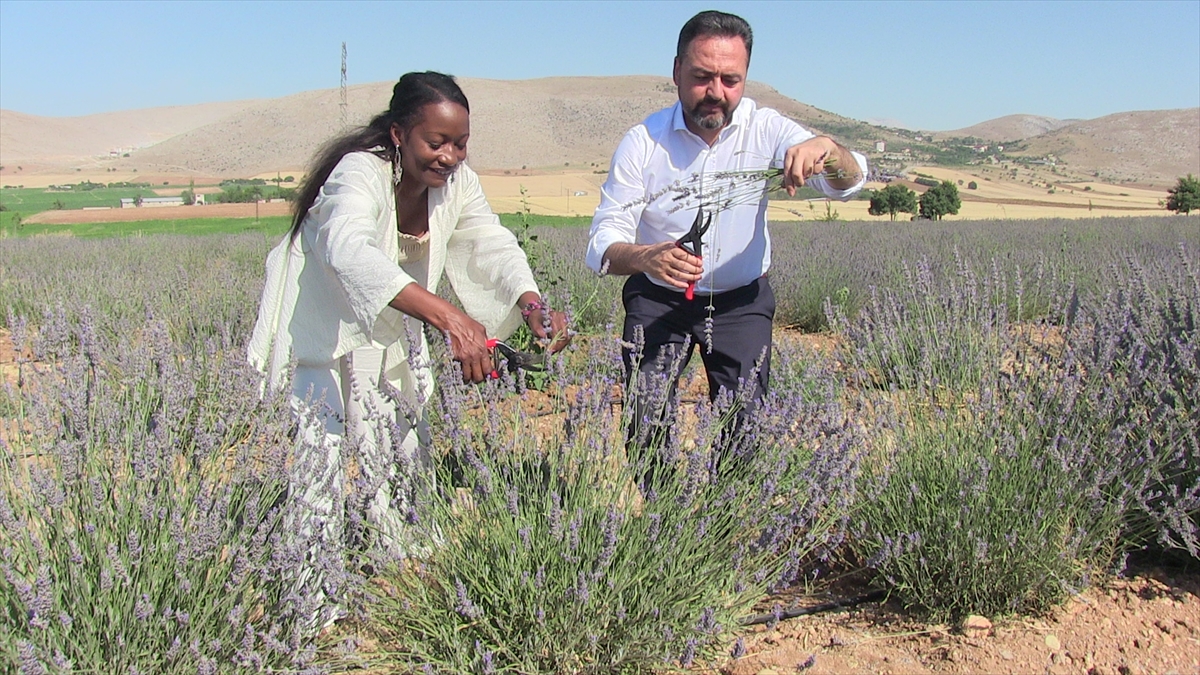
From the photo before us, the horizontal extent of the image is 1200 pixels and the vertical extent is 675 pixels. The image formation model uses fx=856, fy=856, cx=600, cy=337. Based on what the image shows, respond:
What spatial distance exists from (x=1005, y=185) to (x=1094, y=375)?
76213mm

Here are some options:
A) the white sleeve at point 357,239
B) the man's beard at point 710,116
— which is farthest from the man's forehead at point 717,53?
the white sleeve at point 357,239

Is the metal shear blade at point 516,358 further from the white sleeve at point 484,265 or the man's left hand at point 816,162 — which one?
the man's left hand at point 816,162

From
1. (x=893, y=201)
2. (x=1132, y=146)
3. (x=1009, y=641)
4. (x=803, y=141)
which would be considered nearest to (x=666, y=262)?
(x=803, y=141)

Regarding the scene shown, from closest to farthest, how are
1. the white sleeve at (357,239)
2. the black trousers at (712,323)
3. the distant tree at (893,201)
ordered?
the white sleeve at (357,239), the black trousers at (712,323), the distant tree at (893,201)

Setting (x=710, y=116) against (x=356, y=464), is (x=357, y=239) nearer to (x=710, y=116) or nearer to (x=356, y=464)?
(x=356, y=464)

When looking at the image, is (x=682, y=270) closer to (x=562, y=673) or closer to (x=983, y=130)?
(x=562, y=673)

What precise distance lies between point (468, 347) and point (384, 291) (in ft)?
0.91

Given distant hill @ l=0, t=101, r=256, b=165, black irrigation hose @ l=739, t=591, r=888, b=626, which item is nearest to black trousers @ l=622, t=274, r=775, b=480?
black irrigation hose @ l=739, t=591, r=888, b=626

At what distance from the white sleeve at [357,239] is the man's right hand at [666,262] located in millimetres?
650

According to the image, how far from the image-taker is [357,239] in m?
2.10

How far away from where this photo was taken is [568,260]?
8.13 meters

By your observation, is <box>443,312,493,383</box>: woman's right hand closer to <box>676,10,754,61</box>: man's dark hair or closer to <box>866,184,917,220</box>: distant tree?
<box>676,10,754,61</box>: man's dark hair

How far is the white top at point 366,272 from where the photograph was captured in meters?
2.09

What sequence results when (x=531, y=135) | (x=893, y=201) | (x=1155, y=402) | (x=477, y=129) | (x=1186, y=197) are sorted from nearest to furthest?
(x=1155, y=402), (x=1186, y=197), (x=893, y=201), (x=531, y=135), (x=477, y=129)
